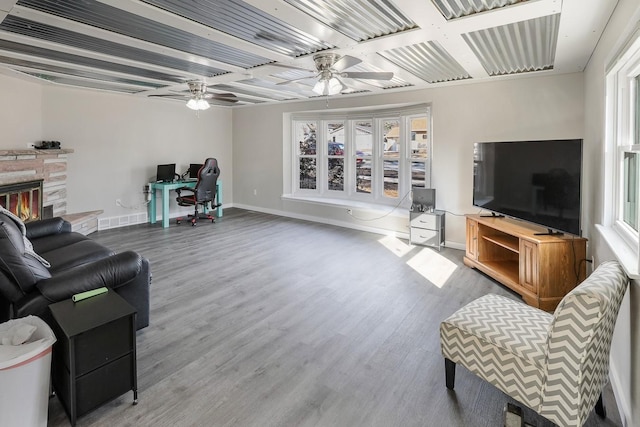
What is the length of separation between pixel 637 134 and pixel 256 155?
257 inches

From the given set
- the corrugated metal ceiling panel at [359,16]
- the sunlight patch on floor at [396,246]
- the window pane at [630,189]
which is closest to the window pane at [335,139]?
the sunlight patch on floor at [396,246]

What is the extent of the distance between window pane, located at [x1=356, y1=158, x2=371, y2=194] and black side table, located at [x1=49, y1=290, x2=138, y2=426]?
203 inches

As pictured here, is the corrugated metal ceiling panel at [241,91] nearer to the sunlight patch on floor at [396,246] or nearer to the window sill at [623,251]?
the sunlight patch on floor at [396,246]

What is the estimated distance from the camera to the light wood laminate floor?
188 centimetres

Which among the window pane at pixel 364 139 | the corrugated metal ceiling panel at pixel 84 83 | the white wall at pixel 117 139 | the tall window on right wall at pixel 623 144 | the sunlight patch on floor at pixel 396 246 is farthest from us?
the window pane at pixel 364 139

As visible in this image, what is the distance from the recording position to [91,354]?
1787mm

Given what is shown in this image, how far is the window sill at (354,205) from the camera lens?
5957 millimetres

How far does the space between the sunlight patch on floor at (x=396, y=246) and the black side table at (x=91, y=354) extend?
352 centimetres

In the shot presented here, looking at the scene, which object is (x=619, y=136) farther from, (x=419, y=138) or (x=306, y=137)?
(x=306, y=137)

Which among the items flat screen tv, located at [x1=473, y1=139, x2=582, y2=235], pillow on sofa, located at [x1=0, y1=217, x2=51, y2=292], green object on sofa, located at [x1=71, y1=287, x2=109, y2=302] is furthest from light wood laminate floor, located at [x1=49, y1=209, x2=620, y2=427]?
flat screen tv, located at [x1=473, y1=139, x2=582, y2=235]

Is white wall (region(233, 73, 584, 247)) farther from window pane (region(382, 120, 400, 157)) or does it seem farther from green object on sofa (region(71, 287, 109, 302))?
green object on sofa (region(71, 287, 109, 302))

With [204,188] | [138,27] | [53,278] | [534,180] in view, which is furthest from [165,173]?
[534,180]

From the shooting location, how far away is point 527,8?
2.40 m

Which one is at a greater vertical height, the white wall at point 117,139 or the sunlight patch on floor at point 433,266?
the white wall at point 117,139
